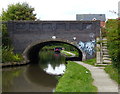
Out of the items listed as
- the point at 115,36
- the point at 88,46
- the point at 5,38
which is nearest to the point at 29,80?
the point at 115,36

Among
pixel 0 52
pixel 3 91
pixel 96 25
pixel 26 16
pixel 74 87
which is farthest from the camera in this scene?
pixel 26 16

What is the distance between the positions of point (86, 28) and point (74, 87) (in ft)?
61.0

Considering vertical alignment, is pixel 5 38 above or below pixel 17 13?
below

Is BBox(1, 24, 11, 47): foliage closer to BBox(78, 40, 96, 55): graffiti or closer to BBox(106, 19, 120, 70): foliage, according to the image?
BBox(78, 40, 96, 55): graffiti

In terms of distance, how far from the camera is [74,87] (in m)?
8.91

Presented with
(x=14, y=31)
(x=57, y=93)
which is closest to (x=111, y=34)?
(x=57, y=93)

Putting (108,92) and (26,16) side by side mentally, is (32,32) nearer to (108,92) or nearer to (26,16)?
(26,16)

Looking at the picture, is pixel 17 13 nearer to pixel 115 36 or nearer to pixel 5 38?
pixel 5 38

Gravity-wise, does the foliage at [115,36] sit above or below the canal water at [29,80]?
above

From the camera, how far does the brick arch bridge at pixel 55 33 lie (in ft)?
88.6

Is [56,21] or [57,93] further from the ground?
[56,21]

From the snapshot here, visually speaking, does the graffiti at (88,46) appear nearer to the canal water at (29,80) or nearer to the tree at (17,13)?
the canal water at (29,80)

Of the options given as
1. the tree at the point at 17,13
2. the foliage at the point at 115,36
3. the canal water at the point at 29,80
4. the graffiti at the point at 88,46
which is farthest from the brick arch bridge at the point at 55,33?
the foliage at the point at 115,36

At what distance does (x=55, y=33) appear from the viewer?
27406 millimetres
